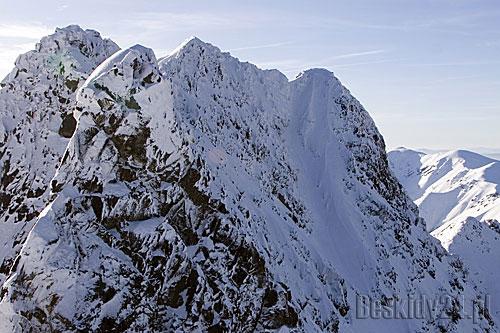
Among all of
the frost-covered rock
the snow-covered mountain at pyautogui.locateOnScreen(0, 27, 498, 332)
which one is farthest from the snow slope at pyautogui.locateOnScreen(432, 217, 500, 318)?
the frost-covered rock

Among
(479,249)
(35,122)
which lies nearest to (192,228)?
(35,122)

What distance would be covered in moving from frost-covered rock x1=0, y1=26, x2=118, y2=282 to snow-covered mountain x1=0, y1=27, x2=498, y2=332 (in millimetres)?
287

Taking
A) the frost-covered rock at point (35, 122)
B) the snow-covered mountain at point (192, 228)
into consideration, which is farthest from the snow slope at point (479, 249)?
the frost-covered rock at point (35, 122)

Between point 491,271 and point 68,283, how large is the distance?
93.0 metres

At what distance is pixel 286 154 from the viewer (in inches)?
2297

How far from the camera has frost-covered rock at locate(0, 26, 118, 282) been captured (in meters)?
30.2

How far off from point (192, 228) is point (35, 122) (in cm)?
1345

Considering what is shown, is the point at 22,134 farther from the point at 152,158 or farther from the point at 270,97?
the point at 270,97

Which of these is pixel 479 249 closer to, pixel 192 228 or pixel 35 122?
pixel 192 228

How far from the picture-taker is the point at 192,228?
29469 mm

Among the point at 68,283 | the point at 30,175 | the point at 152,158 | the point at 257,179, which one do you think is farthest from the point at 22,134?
the point at 257,179

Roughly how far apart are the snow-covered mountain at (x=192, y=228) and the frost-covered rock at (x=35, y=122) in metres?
0.29

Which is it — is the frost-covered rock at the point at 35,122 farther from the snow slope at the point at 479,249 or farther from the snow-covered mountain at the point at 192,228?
the snow slope at the point at 479,249

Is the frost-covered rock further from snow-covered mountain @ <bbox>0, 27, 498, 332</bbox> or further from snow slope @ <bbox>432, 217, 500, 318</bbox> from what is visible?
snow slope @ <bbox>432, 217, 500, 318</bbox>
